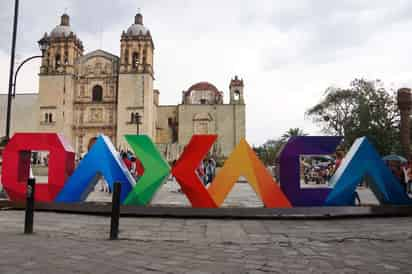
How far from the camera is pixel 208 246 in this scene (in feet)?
15.8

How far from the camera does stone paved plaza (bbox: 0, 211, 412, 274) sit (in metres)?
3.79

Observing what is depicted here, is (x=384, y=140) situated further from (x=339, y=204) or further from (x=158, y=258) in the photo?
(x=158, y=258)

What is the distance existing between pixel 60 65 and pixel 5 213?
45.4 m

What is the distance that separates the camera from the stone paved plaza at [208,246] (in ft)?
12.4

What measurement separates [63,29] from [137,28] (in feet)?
32.2

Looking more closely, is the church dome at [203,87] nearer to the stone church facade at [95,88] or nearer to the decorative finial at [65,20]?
the stone church facade at [95,88]

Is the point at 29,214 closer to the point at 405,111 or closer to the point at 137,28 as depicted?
the point at 405,111

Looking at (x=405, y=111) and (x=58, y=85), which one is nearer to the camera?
(x=405, y=111)

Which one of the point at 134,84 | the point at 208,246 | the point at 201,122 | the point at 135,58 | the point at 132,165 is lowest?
the point at 208,246

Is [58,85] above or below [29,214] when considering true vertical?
above

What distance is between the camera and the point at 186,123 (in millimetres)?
56844

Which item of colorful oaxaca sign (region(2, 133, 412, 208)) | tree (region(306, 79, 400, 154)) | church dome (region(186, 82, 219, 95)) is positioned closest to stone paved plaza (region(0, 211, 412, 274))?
colorful oaxaca sign (region(2, 133, 412, 208))

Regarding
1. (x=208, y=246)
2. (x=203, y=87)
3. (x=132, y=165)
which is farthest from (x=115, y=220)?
(x=203, y=87)

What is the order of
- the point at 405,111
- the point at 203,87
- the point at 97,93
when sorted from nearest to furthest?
the point at 405,111 < the point at 97,93 < the point at 203,87
